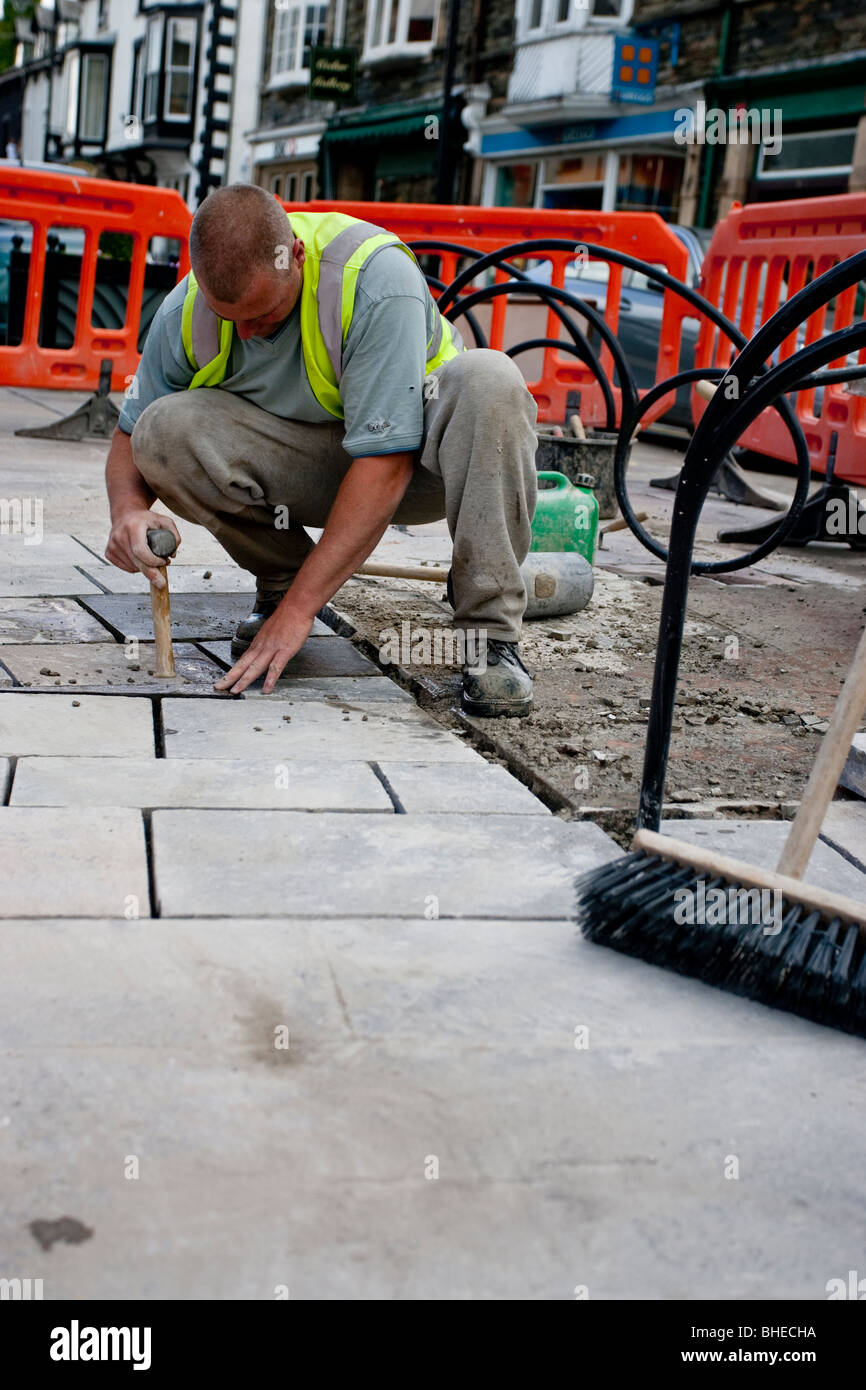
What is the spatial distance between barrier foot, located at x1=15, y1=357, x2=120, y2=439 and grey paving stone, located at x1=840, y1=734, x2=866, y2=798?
5905 mm

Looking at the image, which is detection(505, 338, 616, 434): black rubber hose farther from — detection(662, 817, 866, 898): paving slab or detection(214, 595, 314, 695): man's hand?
detection(662, 817, 866, 898): paving slab

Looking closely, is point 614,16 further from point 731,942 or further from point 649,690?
point 731,942

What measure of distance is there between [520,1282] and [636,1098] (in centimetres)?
37

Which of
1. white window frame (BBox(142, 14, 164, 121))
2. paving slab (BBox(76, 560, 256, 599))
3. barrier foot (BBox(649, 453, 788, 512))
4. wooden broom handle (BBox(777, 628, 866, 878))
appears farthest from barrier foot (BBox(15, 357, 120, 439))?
white window frame (BBox(142, 14, 164, 121))

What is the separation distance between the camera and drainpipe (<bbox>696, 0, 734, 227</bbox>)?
56.4 ft

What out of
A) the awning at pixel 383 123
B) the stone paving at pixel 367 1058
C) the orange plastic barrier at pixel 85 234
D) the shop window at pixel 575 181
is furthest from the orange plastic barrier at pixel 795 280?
the awning at pixel 383 123

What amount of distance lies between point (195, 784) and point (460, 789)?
1.61 ft

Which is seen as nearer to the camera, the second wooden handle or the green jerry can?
the second wooden handle

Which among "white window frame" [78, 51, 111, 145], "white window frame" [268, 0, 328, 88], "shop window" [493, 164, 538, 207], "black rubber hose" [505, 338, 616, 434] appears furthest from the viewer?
"white window frame" [78, 51, 111, 145]

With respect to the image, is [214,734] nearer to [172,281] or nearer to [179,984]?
[179,984]

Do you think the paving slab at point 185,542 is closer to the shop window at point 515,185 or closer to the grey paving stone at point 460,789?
the grey paving stone at point 460,789
